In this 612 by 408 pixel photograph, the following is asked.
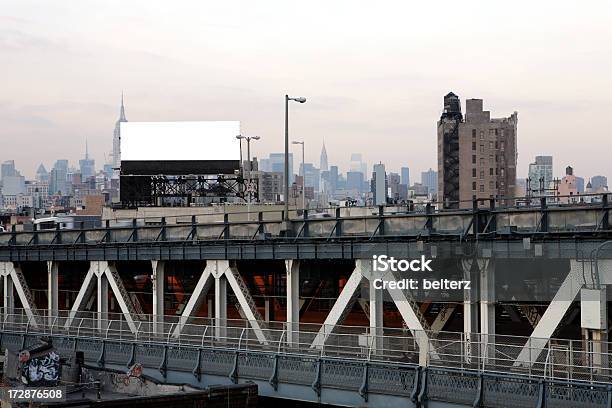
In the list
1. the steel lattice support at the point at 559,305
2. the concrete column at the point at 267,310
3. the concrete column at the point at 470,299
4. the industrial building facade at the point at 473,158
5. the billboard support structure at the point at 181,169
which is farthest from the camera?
the industrial building facade at the point at 473,158

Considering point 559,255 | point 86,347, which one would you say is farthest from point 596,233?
point 86,347

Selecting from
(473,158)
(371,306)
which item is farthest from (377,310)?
(473,158)

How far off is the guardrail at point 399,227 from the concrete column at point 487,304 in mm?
1035

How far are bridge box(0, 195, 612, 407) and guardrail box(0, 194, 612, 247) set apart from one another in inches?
2.1

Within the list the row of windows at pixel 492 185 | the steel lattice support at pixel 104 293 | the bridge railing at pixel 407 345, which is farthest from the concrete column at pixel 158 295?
the row of windows at pixel 492 185

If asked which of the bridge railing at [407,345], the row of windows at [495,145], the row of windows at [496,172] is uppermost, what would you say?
the row of windows at [495,145]

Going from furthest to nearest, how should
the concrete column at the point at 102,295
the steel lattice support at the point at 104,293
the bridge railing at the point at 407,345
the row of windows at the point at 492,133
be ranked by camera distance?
the row of windows at the point at 492,133 → the concrete column at the point at 102,295 → the steel lattice support at the point at 104,293 → the bridge railing at the point at 407,345

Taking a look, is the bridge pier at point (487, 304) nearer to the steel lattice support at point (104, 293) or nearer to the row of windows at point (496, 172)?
the steel lattice support at point (104, 293)

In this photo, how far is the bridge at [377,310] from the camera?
29172 millimetres

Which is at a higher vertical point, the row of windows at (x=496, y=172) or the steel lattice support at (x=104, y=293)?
the row of windows at (x=496, y=172)

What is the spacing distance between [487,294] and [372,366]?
4626 mm

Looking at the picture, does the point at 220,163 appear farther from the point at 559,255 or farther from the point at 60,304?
the point at 559,255

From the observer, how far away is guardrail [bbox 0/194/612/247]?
1241 inches

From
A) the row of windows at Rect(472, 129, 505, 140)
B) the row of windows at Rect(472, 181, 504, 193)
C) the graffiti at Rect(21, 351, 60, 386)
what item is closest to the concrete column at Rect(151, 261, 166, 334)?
the graffiti at Rect(21, 351, 60, 386)
